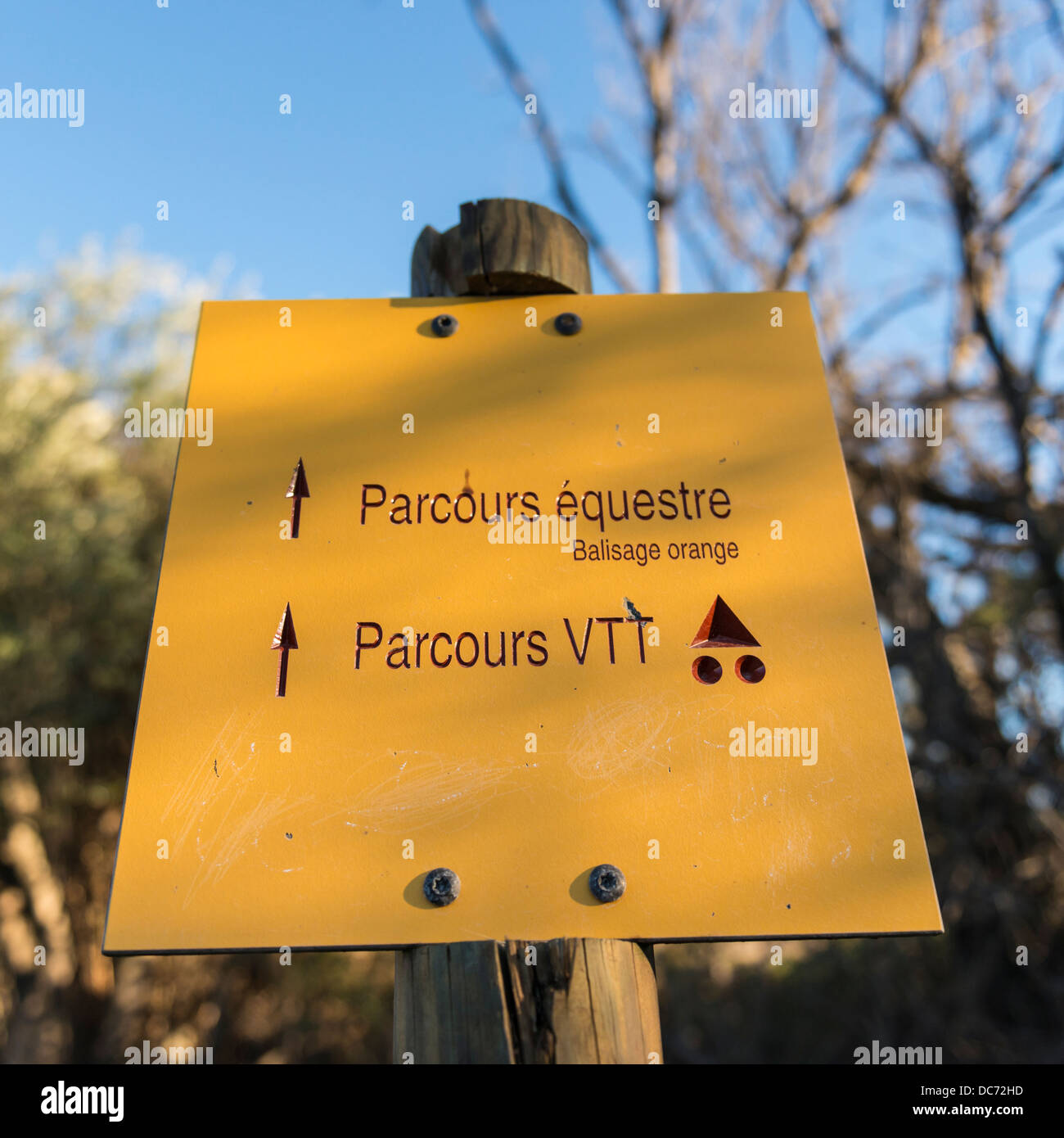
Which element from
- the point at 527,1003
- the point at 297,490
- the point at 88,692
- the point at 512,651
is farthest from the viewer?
the point at 88,692

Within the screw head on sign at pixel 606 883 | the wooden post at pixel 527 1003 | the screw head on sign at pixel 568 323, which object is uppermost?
the screw head on sign at pixel 568 323

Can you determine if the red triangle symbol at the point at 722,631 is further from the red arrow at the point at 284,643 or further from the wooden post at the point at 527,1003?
the red arrow at the point at 284,643

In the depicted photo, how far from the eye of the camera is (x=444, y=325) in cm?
172

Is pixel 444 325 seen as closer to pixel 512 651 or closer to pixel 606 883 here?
pixel 512 651

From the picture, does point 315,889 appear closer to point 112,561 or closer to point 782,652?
point 782,652

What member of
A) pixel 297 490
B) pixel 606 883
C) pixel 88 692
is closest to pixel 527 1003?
pixel 606 883

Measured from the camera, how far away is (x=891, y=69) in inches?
196

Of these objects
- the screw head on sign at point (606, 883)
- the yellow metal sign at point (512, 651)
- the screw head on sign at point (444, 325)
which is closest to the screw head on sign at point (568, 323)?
the yellow metal sign at point (512, 651)

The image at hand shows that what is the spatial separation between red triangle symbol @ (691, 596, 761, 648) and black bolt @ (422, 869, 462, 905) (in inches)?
20.3

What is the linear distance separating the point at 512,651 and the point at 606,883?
377mm

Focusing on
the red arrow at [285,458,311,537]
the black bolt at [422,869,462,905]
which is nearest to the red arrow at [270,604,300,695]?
the red arrow at [285,458,311,537]

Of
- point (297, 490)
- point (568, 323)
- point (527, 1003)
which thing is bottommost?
point (527, 1003)

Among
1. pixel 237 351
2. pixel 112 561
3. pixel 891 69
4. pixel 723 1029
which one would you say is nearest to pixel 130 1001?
pixel 112 561

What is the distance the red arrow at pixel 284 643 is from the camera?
1.37m
